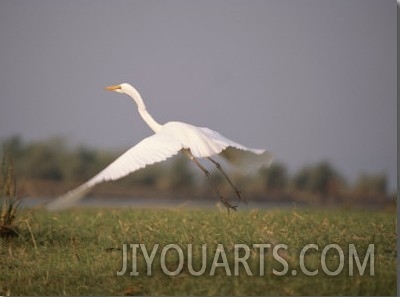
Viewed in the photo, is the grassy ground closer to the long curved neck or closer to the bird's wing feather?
the bird's wing feather

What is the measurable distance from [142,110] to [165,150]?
1.43 metres

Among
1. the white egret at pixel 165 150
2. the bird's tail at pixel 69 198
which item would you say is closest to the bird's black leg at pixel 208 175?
the white egret at pixel 165 150

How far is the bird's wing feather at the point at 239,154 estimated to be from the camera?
6.89m

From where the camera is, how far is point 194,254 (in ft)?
18.7

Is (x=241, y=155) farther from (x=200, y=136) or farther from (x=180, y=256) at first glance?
(x=180, y=256)

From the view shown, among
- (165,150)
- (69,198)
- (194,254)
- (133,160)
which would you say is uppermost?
(165,150)

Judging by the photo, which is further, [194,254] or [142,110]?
[142,110]

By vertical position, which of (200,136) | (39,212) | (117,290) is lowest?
(117,290)

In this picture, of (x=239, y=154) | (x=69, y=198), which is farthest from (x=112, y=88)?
(x=69, y=198)

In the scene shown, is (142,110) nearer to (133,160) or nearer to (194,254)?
(133,160)

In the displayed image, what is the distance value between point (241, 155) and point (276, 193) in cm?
875

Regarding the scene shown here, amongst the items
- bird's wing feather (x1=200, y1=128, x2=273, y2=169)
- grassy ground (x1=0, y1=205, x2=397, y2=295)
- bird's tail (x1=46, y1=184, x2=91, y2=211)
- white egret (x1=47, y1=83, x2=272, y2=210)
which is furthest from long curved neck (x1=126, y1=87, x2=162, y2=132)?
bird's tail (x1=46, y1=184, x2=91, y2=211)

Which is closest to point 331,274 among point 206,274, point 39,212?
point 206,274

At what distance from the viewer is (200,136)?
270 inches
